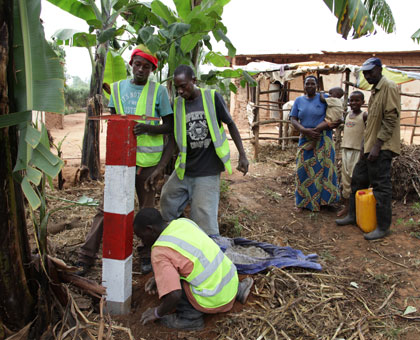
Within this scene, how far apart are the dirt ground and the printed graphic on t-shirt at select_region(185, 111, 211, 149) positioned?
121cm

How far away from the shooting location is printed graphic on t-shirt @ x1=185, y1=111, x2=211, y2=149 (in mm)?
3139

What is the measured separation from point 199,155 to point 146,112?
62 cm

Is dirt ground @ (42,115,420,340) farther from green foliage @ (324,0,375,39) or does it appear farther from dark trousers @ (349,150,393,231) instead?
green foliage @ (324,0,375,39)

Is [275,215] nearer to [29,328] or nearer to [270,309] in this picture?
[270,309]

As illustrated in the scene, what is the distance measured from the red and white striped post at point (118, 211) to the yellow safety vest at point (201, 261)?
0.89ft

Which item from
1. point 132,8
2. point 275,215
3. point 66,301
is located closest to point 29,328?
point 66,301

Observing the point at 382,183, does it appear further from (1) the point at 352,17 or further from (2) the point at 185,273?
(2) the point at 185,273

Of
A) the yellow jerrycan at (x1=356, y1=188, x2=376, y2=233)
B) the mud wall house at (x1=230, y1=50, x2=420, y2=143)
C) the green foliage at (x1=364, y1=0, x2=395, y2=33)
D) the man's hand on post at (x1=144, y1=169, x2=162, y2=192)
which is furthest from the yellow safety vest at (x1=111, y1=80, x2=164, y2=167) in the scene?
the mud wall house at (x1=230, y1=50, x2=420, y2=143)

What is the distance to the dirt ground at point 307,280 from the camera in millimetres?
2379

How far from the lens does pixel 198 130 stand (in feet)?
10.4

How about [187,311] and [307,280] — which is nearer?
[187,311]

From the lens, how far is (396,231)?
14.9 feet

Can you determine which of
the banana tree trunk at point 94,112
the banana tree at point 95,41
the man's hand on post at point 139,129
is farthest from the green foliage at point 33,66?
the banana tree trunk at point 94,112

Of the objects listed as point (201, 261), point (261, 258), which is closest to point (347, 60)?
point (261, 258)
